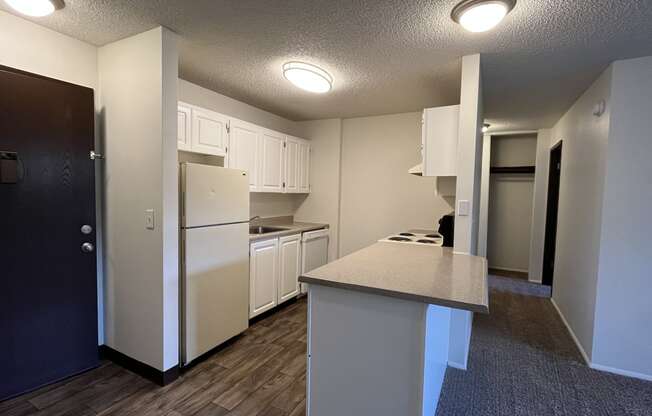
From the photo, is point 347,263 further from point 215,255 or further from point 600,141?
point 600,141

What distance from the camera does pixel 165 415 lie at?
1786 millimetres

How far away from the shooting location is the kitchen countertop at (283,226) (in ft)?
9.99

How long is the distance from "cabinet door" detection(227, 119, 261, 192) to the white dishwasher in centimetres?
90

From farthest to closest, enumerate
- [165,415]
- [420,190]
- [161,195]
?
1. [420,190]
2. [161,195]
3. [165,415]

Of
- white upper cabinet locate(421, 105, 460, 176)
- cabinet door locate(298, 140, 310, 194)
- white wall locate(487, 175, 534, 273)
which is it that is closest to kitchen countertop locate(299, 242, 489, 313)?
white upper cabinet locate(421, 105, 460, 176)

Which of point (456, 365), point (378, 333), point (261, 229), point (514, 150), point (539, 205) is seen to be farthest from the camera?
point (514, 150)

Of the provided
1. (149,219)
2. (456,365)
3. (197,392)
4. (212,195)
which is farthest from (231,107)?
(456,365)

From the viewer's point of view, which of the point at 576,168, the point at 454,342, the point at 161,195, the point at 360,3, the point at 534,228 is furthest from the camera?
the point at 534,228

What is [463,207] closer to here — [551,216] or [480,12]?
[480,12]

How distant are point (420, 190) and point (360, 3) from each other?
258cm

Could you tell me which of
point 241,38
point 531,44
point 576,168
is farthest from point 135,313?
point 576,168

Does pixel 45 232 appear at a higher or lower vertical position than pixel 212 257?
higher

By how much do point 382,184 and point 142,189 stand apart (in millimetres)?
2787

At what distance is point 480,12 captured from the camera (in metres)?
1.58
